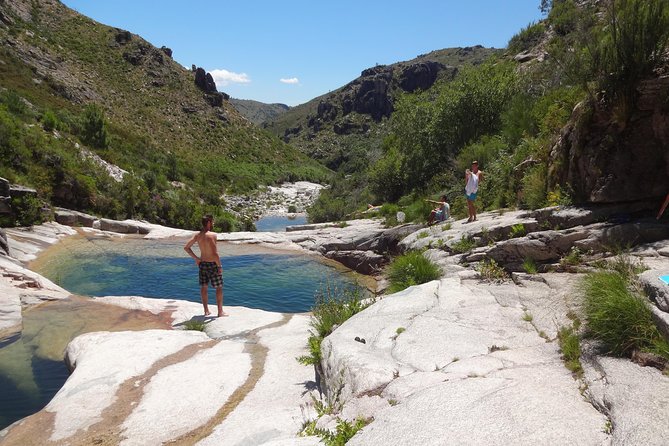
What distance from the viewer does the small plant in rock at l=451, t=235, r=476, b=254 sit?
419 inches

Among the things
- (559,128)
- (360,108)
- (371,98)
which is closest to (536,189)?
(559,128)

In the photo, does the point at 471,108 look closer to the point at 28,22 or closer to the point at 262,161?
the point at 262,161

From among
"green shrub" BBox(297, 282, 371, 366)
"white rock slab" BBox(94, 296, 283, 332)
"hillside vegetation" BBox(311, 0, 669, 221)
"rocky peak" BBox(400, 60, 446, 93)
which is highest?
"rocky peak" BBox(400, 60, 446, 93)

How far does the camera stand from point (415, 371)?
4.86 m

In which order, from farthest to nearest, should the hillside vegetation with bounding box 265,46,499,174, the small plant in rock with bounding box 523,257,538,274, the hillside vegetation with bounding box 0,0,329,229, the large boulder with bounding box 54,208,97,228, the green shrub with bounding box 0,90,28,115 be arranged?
the hillside vegetation with bounding box 265,46,499,174 → the green shrub with bounding box 0,90,28,115 → the hillside vegetation with bounding box 0,0,329,229 → the large boulder with bounding box 54,208,97,228 → the small plant in rock with bounding box 523,257,538,274

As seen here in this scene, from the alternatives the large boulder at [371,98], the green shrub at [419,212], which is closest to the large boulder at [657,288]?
the green shrub at [419,212]

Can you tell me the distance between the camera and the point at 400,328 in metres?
6.20

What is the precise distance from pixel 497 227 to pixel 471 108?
14733 mm

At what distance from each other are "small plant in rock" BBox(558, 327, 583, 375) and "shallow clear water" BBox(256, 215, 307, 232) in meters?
29.9

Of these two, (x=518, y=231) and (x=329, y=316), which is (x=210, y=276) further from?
(x=518, y=231)

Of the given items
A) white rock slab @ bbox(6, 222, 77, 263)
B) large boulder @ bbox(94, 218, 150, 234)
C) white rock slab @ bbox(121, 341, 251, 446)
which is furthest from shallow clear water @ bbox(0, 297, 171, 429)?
large boulder @ bbox(94, 218, 150, 234)

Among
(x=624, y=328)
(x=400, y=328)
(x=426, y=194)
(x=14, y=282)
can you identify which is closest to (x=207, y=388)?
(x=400, y=328)

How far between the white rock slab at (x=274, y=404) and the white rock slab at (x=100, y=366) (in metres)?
1.74

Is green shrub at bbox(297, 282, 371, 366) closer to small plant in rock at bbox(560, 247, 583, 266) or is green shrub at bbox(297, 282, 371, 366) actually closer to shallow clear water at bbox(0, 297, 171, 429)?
shallow clear water at bbox(0, 297, 171, 429)
